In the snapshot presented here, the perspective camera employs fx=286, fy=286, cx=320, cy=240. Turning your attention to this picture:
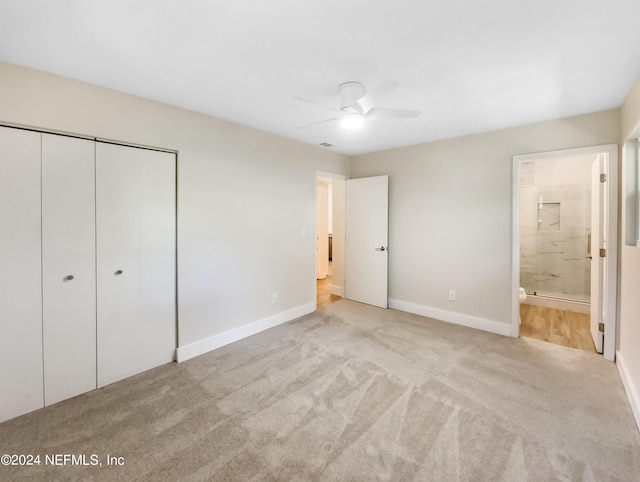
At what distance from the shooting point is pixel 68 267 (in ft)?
7.00

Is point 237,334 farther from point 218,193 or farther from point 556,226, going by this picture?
point 556,226

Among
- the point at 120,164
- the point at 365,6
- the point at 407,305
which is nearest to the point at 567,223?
the point at 407,305

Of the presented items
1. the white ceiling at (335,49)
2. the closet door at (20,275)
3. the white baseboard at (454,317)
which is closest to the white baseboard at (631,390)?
the white baseboard at (454,317)

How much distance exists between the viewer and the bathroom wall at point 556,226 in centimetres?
454

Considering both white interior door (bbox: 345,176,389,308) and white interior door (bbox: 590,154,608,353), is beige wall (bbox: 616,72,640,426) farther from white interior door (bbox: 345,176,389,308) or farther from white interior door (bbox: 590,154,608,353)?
A: white interior door (bbox: 345,176,389,308)

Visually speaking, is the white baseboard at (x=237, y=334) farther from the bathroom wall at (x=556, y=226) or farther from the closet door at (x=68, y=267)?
the bathroom wall at (x=556, y=226)

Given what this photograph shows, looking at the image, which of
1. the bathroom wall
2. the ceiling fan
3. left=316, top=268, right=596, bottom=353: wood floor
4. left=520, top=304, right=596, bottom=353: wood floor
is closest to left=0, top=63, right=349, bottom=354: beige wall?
the ceiling fan

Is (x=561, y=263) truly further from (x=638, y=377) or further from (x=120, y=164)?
(x=120, y=164)

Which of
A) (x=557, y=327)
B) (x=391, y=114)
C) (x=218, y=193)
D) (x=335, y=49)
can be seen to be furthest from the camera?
(x=557, y=327)

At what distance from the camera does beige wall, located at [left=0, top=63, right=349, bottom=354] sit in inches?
82.3

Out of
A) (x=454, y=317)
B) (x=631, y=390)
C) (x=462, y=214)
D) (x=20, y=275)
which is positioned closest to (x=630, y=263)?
(x=631, y=390)

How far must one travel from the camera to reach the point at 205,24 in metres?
1.54

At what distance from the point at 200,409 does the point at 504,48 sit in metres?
3.09

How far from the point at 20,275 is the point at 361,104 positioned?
2.85 metres
